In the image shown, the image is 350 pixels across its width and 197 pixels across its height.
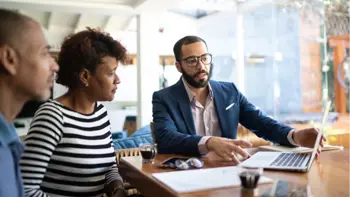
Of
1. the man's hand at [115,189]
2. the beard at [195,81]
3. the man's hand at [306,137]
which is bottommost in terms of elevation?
the man's hand at [115,189]

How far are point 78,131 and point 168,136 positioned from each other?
43cm

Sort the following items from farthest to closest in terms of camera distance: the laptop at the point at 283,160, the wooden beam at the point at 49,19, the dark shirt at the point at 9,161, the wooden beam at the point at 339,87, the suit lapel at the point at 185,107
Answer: the wooden beam at the point at 49,19, the wooden beam at the point at 339,87, the suit lapel at the point at 185,107, the laptop at the point at 283,160, the dark shirt at the point at 9,161

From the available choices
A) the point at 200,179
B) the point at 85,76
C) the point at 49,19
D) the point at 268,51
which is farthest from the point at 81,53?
the point at 49,19

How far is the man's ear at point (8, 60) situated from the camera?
33.1 inches

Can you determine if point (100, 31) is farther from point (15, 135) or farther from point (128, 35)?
point (128, 35)

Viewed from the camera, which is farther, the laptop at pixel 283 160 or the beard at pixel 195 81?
the beard at pixel 195 81

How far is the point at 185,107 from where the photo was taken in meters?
1.85

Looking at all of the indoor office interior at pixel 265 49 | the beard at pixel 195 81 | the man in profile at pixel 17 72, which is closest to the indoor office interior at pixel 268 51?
the indoor office interior at pixel 265 49

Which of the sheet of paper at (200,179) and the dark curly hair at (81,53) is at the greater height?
the dark curly hair at (81,53)

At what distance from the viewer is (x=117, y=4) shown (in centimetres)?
468

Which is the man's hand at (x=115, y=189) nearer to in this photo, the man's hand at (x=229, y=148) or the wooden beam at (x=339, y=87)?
the man's hand at (x=229, y=148)

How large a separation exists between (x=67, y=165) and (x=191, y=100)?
0.81 meters

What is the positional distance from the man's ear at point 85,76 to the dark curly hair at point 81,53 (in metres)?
0.01

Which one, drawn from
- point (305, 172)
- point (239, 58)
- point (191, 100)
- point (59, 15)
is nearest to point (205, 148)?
point (305, 172)
